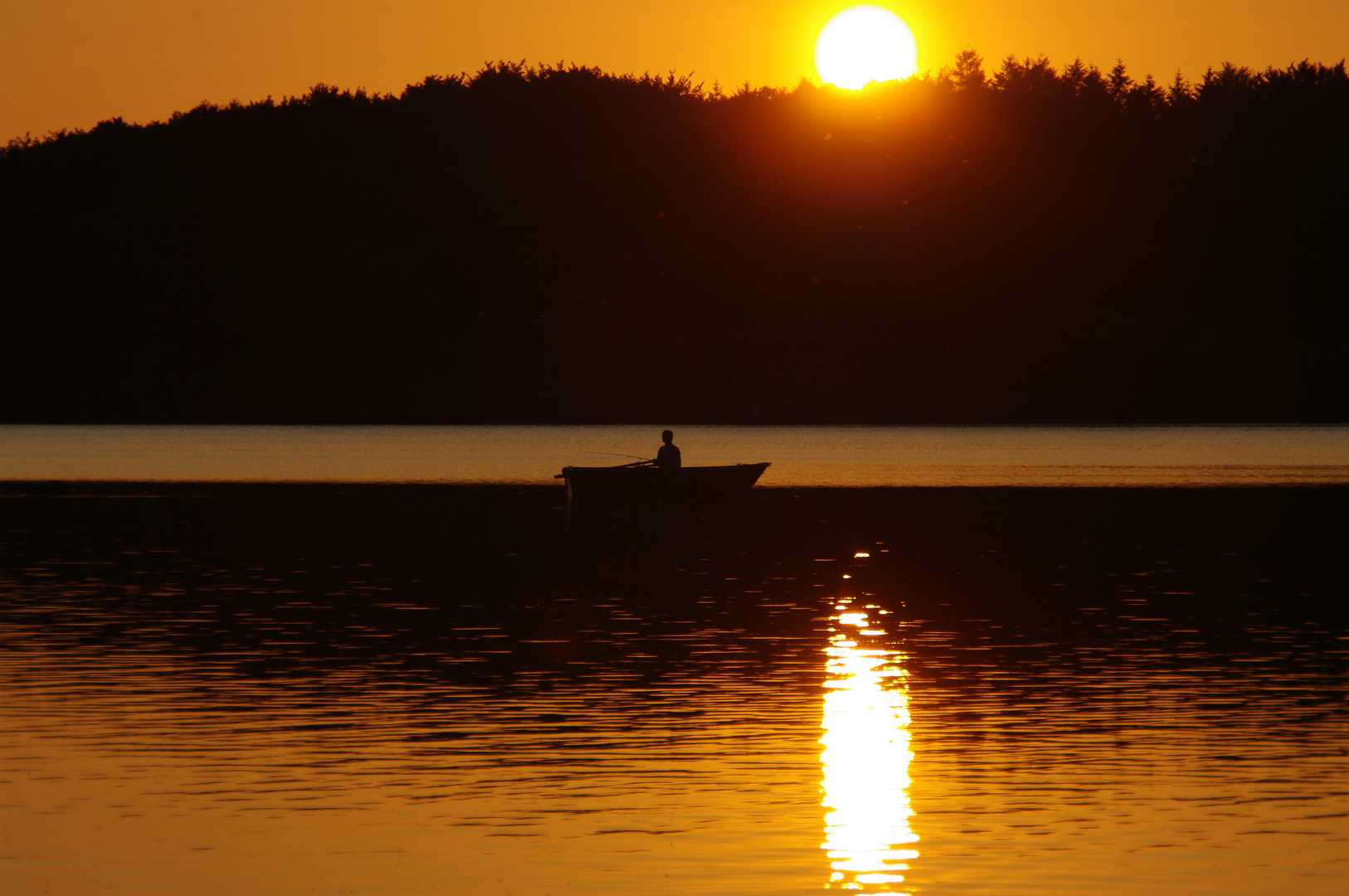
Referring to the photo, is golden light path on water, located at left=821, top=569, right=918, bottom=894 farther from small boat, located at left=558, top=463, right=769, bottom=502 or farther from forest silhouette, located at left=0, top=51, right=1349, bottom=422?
forest silhouette, located at left=0, top=51, right=1349, bottom=422

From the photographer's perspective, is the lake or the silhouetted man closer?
the lake

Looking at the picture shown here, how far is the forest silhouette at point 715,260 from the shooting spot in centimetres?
13488

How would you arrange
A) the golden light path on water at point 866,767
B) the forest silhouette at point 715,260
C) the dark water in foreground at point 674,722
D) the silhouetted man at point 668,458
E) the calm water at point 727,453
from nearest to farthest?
the golden light path on water at point 866,767, the dark water in foreground at point 674,722, the silhouetted man at point 668,458, the calm water at point 727,453, the forest silhouette at point 715,260

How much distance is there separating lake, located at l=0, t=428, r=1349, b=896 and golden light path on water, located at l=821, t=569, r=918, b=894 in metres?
0.05

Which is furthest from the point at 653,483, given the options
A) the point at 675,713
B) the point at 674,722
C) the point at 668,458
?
the point at 674,722

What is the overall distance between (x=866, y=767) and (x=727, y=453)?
7410 centimetres

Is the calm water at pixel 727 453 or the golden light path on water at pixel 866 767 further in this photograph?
the calm water at pixel 727 453

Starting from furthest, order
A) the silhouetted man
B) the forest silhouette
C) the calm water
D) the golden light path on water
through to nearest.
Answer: the forest silhouette → the calm water → the silhouetted man → the golden light path on water

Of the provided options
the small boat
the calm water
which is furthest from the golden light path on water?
the calm water

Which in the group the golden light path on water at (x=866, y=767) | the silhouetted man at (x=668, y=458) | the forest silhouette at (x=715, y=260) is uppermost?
the forest silhouette at (x=715, y=260)

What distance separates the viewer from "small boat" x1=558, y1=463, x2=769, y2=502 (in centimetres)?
4841

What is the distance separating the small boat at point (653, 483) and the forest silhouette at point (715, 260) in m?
85.7

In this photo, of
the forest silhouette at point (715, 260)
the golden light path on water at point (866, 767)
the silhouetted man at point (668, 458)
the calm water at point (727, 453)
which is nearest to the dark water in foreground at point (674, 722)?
the golden light path on water at point (866, 767)

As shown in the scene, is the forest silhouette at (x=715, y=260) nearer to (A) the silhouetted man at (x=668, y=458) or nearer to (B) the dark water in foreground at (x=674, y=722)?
(A) the silhouetted man at (x=668, y=458)
